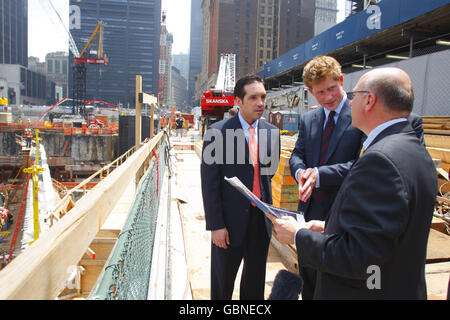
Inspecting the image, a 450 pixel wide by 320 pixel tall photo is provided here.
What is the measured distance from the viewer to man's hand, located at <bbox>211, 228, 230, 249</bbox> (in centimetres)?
228

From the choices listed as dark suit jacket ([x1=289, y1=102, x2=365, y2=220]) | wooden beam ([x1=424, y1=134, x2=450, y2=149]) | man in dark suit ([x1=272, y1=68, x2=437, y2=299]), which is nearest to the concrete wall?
wooden beam ([x1=424, y1=134, x2=450, y2=149])

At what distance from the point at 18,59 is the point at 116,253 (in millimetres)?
193634

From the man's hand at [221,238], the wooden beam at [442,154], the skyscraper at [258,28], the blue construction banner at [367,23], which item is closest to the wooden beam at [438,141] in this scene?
the wooden beam at [442,154]

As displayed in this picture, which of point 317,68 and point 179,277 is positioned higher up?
point 317,68

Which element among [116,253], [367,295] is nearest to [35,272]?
[116,253]

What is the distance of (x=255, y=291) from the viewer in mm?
2412

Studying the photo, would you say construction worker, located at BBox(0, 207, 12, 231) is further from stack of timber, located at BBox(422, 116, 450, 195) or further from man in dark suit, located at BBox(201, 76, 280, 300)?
stack of timber, located at BBox(422, 116, 450, 195)

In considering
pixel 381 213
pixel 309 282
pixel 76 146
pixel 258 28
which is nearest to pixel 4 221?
pixel 76 146

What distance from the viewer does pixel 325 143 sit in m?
2.37

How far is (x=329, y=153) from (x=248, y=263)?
3.44 feet

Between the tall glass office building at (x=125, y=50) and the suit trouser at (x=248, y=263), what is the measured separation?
140 m

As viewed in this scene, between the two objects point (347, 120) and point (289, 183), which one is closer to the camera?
point (347, 120)

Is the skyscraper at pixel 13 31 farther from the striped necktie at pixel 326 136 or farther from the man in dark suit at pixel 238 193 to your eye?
the striped necktie at pixel 326 136
